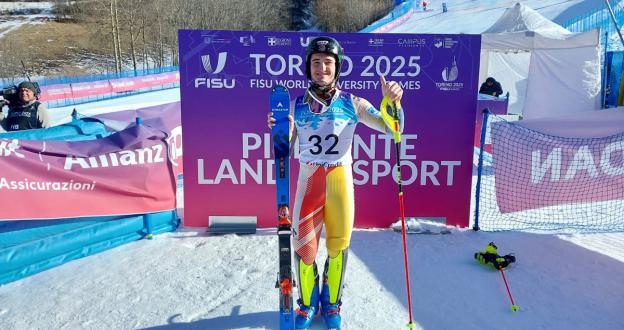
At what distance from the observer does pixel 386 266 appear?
422 cm

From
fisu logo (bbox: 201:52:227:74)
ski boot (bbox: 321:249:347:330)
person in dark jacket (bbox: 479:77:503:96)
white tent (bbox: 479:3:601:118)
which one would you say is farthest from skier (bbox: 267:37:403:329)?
person in dark jacket (bbox: 479:77:503:96)

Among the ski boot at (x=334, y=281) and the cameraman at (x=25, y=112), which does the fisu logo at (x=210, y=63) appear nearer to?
the ski boot at (x=334, y=281)

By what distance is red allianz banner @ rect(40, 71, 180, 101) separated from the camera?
19295 millimetres

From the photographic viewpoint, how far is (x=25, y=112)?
626 cm

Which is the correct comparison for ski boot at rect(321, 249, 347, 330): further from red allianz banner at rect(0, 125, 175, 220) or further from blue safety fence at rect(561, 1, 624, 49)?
blue safety fence at rect(561, 1, 624, 49)

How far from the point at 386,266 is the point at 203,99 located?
2.54m

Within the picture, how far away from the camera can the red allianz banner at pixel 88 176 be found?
3.96 meters

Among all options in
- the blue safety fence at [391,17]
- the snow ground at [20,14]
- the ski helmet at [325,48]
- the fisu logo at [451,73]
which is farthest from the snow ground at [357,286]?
the snow ground at [20,14]

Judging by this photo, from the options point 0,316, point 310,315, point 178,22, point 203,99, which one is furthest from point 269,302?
point 178,22

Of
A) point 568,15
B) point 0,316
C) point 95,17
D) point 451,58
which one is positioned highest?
point 95,17

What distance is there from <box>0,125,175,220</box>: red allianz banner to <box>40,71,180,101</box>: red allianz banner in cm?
1299

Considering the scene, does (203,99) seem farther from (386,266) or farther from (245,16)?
(245,16)

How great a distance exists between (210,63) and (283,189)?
226 cm

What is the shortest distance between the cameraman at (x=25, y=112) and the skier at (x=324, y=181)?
480 cm
